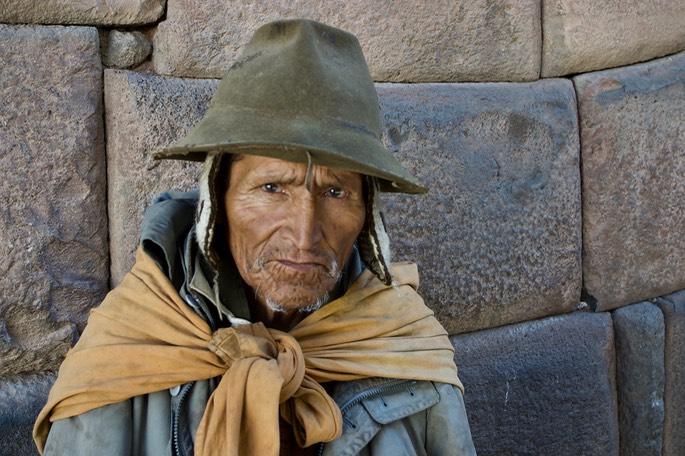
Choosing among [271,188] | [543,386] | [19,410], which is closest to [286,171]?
[271,188]

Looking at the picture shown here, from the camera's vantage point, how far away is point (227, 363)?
207 cm

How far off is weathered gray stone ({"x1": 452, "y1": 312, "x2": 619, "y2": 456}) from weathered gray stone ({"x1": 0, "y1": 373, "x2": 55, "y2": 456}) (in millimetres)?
1429

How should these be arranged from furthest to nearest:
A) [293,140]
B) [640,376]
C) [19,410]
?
[640,376] → [19,410] → [293,140]

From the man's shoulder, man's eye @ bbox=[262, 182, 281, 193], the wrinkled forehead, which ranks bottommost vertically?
the man's shoulder

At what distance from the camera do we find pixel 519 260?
3320 millimetres

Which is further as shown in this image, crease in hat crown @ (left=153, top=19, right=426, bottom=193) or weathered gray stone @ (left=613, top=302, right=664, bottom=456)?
weathered gray stone @ (left=613, top=302, right=664, bottom=456)

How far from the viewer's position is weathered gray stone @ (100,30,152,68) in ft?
9.03

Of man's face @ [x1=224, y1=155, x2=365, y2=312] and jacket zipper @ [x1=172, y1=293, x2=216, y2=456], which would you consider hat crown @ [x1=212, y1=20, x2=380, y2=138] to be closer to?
man's face @ [x1=224, y1=155, x2=365, y2=312]

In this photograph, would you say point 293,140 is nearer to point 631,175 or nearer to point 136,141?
point 136,141

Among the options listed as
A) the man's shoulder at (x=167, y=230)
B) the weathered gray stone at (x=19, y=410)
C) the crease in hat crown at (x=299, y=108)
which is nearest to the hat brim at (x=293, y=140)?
the crease in hat crown at (x=299, y=108)

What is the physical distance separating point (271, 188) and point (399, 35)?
1.20m

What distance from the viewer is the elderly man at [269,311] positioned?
199 centimetres

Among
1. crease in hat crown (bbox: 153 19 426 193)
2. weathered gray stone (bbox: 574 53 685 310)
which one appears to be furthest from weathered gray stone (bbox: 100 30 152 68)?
weathered gray stone (bbox: 574 53 685 310)

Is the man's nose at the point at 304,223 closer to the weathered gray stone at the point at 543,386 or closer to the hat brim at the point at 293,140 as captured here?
the hat brim at the point at 293,140
